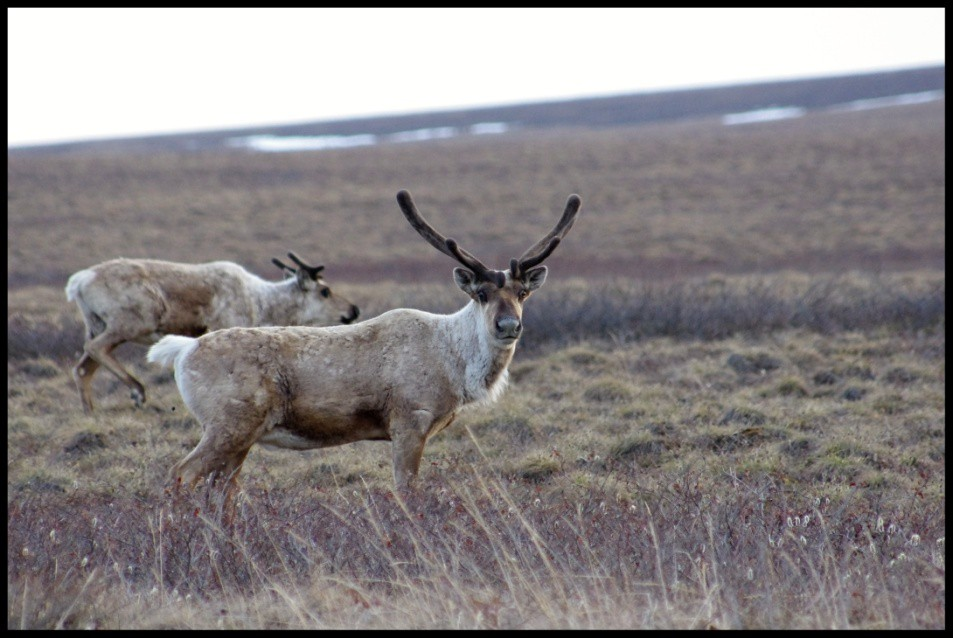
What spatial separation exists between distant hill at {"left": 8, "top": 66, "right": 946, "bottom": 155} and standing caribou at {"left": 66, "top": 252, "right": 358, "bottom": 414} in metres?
46.8

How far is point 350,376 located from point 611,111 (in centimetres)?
5657

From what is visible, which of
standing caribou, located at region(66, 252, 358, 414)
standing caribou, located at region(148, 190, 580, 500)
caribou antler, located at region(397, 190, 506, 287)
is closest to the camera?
standing caribou, located at region(148, 190, 580, 500)

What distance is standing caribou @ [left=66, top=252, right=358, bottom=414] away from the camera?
932 cm

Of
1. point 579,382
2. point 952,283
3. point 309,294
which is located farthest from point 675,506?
point 952,283

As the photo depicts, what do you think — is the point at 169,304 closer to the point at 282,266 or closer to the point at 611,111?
the point at 282,266

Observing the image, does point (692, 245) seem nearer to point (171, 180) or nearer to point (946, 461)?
point (946, 461)

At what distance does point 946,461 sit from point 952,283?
23.5 ft

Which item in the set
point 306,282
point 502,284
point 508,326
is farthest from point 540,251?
point 306,282

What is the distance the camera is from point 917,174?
1232 inches

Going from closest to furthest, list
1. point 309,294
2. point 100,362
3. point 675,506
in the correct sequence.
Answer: point 675,506
point 100,362
point 309,294

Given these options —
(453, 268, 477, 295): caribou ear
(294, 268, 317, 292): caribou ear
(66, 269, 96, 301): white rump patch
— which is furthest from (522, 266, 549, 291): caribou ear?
(66, 269, 96, 301): white rump patch

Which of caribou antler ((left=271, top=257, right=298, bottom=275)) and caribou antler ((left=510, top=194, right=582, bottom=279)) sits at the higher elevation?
caribou antler ((left=510, top=194, right=582, bottom=279))

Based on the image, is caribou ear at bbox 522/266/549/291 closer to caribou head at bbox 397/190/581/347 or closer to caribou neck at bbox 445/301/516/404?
caribou head at bbox 397/190/581/347

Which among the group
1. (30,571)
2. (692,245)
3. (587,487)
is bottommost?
(692,245)
